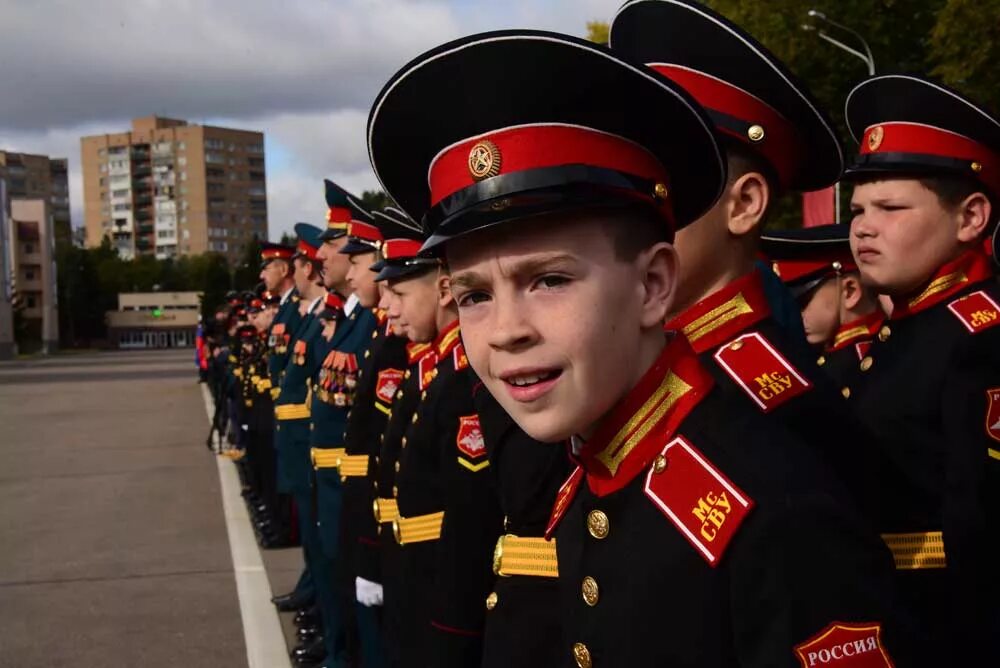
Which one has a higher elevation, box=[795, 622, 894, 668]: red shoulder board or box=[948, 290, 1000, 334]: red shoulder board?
box=[948, 290, 1000, 334]: red shoulder board

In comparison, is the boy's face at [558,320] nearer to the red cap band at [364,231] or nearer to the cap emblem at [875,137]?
the cap emblem at [875,137]

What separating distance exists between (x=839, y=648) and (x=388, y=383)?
3.76 m

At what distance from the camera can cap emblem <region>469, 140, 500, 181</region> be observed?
6.04ft

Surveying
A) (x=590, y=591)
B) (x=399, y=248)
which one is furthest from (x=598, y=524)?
(x=399, y=248)

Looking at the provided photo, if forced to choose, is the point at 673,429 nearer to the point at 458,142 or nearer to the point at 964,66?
the point at 458,142

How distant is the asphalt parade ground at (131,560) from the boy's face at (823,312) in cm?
340

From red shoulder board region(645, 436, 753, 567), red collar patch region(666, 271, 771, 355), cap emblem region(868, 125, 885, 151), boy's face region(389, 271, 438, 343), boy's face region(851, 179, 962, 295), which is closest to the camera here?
red shoulder board region(645, 436, 753, 567)

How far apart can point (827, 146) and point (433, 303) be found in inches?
78.4

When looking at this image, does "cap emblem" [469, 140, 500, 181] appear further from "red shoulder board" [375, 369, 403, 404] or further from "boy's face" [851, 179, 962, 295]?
"red shoulder board" [375, 369, 403, 404]

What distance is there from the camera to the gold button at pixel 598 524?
1.88m

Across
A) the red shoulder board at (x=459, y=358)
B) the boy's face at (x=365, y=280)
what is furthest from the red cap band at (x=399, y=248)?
the boy's face at (x=365, y=280)

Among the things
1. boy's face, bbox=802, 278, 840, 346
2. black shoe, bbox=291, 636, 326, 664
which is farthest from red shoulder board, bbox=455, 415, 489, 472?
black shoe, bbox=291, 636, 326, 664

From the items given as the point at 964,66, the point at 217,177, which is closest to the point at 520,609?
the point at 964,66

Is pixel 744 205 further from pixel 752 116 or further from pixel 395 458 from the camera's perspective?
pixel 395 458
